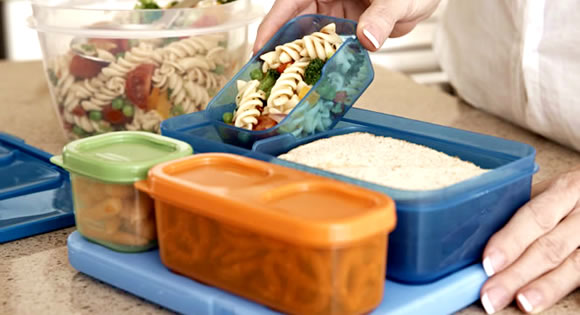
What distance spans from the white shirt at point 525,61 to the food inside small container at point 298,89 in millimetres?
411

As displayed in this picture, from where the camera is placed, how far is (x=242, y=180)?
0.70m

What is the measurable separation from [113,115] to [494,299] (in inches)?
29.7

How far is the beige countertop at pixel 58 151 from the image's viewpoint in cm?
75

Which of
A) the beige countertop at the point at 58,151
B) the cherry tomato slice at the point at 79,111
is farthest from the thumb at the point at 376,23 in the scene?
the cherry tomato slice at the point at 79,111

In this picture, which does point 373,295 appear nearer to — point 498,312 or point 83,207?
point 498,312

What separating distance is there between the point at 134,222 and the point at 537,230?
44 centimetres

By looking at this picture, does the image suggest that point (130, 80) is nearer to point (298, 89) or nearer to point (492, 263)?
point (298, 89)

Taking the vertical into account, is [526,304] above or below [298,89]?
below

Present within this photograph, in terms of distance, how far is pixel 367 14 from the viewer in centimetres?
100

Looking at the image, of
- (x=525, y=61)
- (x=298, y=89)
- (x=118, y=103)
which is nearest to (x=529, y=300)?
(x=298, y=89)

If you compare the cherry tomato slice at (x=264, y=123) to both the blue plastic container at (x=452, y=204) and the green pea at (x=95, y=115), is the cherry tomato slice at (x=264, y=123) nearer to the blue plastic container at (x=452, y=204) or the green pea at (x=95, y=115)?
the blue plastic container at (x=452, y=204)

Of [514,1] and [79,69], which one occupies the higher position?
[514,1]

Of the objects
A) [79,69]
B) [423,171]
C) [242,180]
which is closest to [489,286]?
[423,171]

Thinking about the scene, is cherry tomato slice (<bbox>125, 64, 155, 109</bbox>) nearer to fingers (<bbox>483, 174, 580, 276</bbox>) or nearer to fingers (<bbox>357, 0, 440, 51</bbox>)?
fingers (<bbox>357, 0, 440, 51</bbox>)
